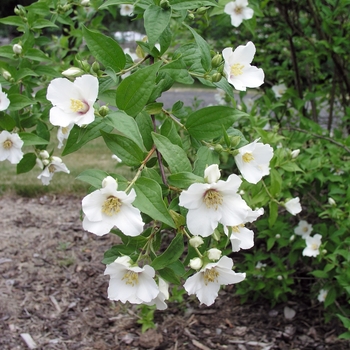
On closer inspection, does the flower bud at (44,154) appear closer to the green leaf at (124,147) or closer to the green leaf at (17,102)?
the green leaf at (17,102)

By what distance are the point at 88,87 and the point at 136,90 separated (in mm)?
120

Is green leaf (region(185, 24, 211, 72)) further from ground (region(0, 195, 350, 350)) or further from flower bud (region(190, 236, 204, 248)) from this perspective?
ground (region(0, 195, 350, 350))

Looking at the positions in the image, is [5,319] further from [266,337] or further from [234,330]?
[266,337]

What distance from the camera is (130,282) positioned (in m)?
1.23

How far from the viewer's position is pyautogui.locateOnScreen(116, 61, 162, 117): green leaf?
3.94ft

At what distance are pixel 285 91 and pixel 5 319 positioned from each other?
231 cm

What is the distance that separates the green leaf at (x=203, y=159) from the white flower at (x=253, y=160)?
0.25 feet

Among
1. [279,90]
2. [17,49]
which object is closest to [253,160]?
[17,49]

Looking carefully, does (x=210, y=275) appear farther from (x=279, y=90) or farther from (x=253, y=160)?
(x=279, y=90)

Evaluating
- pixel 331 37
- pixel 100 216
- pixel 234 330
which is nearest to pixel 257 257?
pixel 234 330

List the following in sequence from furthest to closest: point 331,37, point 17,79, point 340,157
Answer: point 331,37 → point 340,157 → point 17,79

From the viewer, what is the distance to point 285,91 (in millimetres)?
3336

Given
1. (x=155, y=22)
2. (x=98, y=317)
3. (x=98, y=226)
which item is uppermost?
(x=155, y=22)

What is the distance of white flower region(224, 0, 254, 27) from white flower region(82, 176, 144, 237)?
1.58 m
